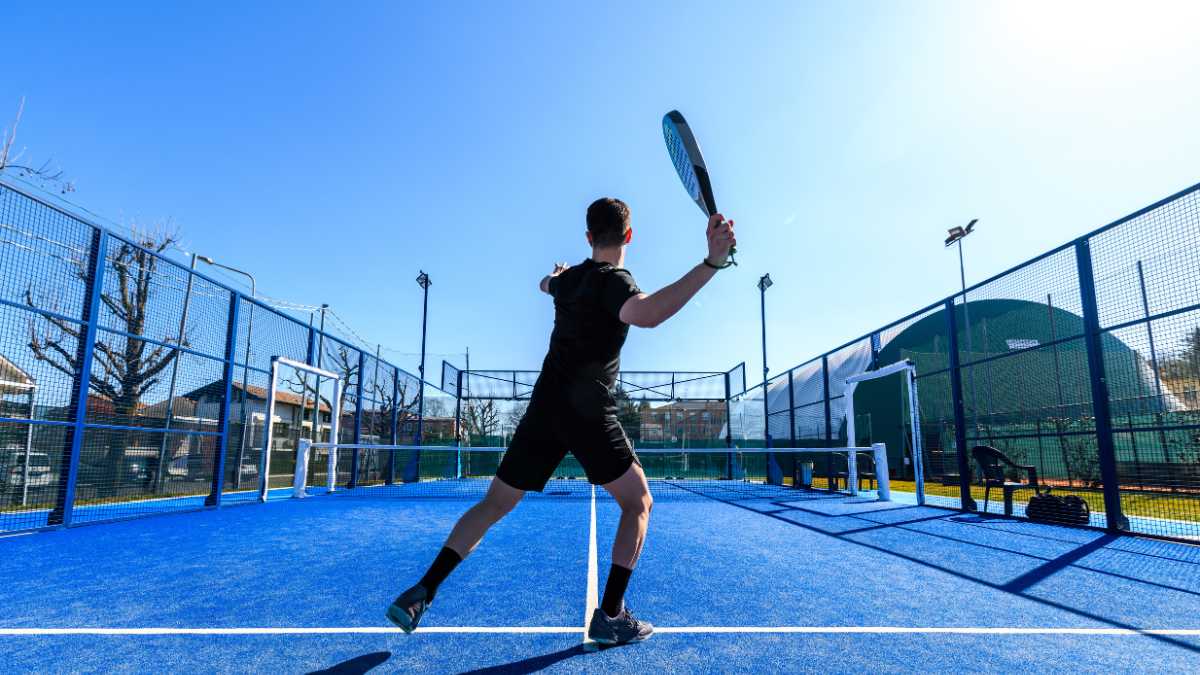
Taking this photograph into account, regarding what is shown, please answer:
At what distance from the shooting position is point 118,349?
768 centimetres

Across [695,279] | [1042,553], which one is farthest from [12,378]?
[1042,553]

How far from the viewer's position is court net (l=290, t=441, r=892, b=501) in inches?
470

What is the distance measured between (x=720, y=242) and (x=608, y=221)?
732 millimetres

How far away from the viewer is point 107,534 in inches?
237

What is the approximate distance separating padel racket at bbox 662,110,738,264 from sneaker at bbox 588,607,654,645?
1.55m

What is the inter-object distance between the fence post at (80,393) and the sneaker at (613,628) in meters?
6.91

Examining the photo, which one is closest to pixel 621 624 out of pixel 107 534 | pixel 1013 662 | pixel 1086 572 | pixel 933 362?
pixel 1013 662

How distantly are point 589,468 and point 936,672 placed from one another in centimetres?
152

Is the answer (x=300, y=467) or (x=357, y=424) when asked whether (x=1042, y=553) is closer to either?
(x=300, y=467)

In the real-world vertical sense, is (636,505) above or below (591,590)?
above

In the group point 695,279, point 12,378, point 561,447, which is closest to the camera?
point 695,279

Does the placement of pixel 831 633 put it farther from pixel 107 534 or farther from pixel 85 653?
pixel 107 534

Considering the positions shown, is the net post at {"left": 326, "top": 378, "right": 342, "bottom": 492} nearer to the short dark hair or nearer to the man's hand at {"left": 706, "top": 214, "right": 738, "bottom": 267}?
the short dark hair

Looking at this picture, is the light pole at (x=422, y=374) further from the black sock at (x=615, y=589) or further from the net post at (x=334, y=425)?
the black sock at (x=615, y=589)
